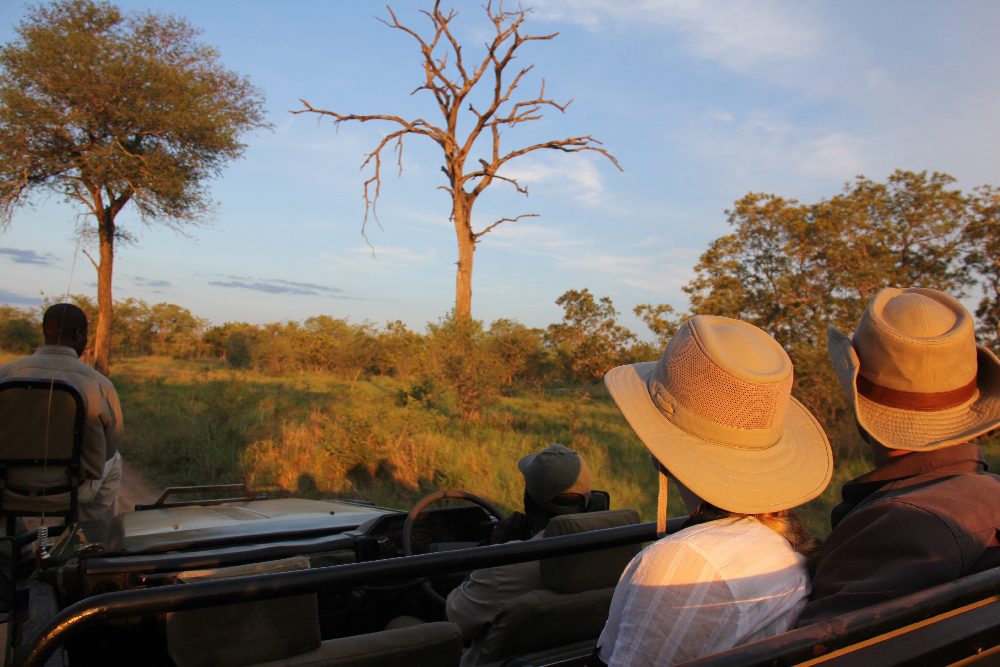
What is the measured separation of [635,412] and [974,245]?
12.5 m

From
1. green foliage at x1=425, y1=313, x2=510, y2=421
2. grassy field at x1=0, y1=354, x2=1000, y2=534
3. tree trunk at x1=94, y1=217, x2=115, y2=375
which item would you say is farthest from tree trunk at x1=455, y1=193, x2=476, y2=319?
tree trunk at x1=94, y1=217, x2=115, y2=375

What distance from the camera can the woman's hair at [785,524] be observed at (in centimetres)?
136

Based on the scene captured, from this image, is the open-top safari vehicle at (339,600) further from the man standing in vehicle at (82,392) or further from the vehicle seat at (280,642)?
the man standing in vehicle at (82,392)

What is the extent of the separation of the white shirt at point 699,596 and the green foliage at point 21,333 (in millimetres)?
17233

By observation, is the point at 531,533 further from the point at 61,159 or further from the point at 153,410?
the point at 61,159

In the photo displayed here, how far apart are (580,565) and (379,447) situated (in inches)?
256

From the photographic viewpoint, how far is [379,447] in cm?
834

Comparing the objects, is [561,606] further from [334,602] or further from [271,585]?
[271,585]

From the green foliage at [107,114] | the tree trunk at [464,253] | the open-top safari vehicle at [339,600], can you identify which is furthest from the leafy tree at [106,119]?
the open-top safari vehicle at [339,600]

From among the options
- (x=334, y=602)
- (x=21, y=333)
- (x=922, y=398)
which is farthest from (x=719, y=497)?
(x=21, y=333)

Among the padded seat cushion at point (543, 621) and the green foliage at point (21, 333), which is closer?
the padded seat cushion at point (543, 621)

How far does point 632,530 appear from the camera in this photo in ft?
6.10

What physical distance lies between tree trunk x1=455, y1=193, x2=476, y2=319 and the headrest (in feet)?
36.2

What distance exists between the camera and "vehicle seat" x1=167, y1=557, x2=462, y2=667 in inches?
55.5
